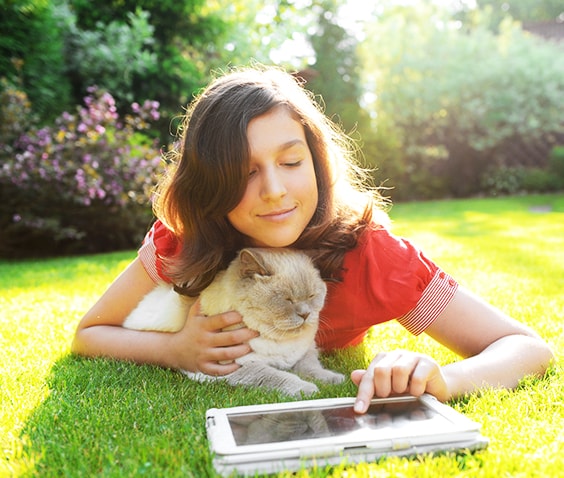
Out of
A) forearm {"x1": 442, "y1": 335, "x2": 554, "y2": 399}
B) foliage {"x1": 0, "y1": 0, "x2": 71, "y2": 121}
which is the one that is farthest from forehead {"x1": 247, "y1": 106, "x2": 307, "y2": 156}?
foliage {"x1": 0, "y1": 0, "x2": 71, "y2": 121}

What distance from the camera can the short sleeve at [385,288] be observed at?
234cm

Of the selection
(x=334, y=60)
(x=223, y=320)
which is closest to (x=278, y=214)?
(x=223, y=320)

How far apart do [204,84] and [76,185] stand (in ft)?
13.1

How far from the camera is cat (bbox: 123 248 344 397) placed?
2178 mm

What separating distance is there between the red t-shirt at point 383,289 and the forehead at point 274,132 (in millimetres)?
575

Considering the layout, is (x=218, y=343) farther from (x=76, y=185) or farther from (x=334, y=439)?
(x=76, y=185)

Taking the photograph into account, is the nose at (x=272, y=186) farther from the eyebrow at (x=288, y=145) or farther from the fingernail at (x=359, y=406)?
the fingernail at (x=359, y=406)

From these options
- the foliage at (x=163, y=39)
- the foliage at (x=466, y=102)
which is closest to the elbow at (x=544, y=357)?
the foliage at (x=163, y=39)

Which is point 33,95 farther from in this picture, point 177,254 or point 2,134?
point 177,254

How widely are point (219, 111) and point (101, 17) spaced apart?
8.76 metres

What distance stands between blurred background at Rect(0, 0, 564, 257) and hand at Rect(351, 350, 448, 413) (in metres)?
1.92

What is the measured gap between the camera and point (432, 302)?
2344 millimetres

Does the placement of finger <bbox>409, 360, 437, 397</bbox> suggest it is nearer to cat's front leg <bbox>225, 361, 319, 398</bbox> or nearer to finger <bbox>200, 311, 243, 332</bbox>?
cat's front leg <bbox>225, 361, 319, 398</bbox>

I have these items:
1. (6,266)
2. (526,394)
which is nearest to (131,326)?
(526,394)
